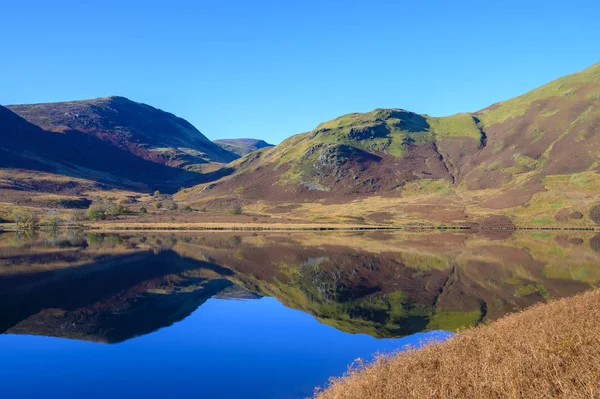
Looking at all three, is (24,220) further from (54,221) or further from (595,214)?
(595,214)

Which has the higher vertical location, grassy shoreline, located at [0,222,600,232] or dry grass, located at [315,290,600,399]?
dry grass, located at [315,290,600,399]

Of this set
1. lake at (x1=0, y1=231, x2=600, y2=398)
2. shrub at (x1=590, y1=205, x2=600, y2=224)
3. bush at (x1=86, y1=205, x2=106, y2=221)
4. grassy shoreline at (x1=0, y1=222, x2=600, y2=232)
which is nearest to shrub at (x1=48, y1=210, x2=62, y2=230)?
grassy shoreline at (x1=0, y1=222, x2=600, y2=232)

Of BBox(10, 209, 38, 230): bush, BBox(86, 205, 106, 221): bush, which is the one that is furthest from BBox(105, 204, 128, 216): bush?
BBox(10, 209, 38, 230): bush

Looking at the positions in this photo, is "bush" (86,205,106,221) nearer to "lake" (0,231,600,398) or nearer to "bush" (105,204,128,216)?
"bush" (105,204,128,216)

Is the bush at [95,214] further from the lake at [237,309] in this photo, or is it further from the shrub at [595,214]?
the shrub at [595,214]

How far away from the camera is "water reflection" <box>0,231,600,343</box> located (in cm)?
3591

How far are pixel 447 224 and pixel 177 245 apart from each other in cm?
8873

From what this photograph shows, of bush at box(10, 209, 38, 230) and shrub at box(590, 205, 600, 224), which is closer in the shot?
shrub at box(590, 205, 600, 224)

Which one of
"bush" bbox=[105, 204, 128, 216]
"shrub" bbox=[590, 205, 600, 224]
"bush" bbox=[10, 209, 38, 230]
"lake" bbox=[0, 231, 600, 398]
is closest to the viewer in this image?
"lake" bbox=[0, 231, 600, 398]

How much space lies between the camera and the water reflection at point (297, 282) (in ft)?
118

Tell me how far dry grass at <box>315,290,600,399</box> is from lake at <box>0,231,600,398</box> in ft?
15.1

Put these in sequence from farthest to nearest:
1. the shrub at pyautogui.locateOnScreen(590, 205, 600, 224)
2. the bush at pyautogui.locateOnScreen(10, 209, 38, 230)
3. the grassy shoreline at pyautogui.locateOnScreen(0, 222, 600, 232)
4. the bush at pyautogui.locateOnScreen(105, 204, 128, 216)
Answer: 1. the bush at pyautogui.locateOnScreen(105, 204, 128, 216)
2. the bush at pyautogui.locateOnScreen(10, 209, 38, 230)
3. the grassy shoreline at pyautogui.locateOnScreen(0, 222, 600, 232)
4. the shrub at pyautogui.locateOnScreen(590, 205, 600, 224)

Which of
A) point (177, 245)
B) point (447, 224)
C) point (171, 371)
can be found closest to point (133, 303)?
point (171, 371)

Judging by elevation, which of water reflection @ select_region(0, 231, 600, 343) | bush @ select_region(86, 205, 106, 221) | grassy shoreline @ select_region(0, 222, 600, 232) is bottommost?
grassy shoreline @ select_region(0, 222, 600, 232)
